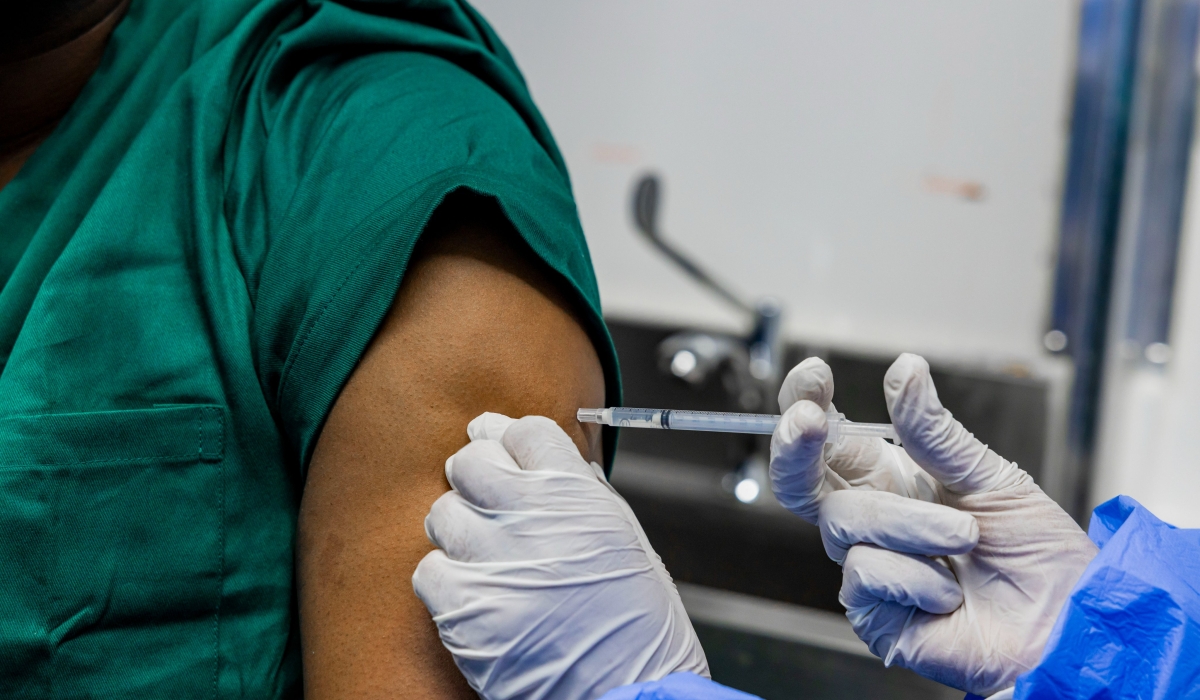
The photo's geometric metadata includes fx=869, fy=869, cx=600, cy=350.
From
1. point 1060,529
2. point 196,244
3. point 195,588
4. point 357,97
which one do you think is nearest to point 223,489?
point 195,588

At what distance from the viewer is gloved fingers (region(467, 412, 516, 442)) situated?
2.07 ft

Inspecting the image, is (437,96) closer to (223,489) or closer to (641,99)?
(223,489)

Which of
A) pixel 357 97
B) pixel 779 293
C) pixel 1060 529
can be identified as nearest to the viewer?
pixel 1060 529

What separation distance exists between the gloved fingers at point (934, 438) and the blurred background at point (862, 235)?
876mm

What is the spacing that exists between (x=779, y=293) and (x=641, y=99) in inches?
22.9

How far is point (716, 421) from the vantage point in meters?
0.68

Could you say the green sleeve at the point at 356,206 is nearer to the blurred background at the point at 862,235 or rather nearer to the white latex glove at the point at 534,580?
the white latex glove at the point at 534,580

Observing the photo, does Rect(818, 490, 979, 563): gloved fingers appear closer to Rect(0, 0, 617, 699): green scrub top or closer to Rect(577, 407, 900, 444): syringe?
Rect(577, 407, 900, 444): syringe

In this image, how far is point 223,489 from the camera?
651 mm

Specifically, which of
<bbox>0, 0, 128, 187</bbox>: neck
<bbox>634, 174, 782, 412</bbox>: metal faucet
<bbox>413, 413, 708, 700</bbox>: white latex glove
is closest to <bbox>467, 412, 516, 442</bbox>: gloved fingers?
<bbox>413, 413, 708, 700</bbox>: white latex glove

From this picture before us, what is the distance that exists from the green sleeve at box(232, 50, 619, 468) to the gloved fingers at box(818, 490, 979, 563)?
225 millimetres

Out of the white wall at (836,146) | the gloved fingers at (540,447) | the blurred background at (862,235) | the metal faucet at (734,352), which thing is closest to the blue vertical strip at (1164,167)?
the blurred background at (862,235)

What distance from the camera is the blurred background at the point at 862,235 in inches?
63.5

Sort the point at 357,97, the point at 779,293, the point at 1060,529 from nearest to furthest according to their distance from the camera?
1. the point at 1060,529
2. the point at 357,97
3. the point at 779,293
